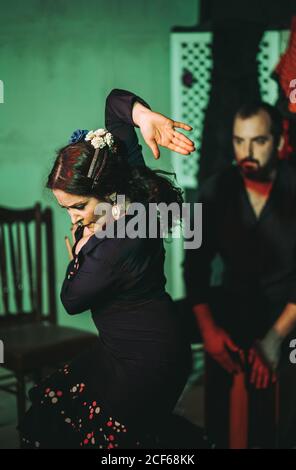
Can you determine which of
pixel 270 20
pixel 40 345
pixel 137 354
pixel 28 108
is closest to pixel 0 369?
pixel 40 345

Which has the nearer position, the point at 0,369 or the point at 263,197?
the point at 263,197

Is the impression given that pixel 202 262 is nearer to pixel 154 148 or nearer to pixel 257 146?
pixel 257 146

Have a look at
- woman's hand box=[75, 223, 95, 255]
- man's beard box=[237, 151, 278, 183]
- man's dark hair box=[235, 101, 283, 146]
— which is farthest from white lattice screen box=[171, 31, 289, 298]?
woman's hand box=[75, 223, 95, 255]

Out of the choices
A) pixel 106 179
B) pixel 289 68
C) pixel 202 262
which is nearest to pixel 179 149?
pixel 106 179

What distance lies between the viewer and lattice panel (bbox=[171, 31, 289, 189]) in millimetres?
3117

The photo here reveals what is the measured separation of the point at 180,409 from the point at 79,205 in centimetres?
167

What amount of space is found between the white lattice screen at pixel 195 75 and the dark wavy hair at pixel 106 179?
5.83 ft

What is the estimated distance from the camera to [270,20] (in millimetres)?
3467

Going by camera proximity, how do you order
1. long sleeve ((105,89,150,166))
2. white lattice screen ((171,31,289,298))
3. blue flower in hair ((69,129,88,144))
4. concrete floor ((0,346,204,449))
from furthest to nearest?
1. white lattice screen ((171,31,289,298))
2. concrete floor ((0,346,204,449))
3. long sleeve ((105,89,150,166))
4. blue flower in hair ((69,129,88,144))

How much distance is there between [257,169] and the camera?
245 centimetres

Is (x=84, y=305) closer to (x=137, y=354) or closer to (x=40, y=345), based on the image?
(x=137, y=354)

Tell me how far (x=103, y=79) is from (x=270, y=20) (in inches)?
42.6

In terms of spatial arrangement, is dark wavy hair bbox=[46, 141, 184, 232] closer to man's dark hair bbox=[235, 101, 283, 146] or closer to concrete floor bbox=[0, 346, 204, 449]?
man's dark hair bbox=[235, 101, 283, 146]

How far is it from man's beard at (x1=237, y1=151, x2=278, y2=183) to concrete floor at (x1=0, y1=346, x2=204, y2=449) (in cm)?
114
